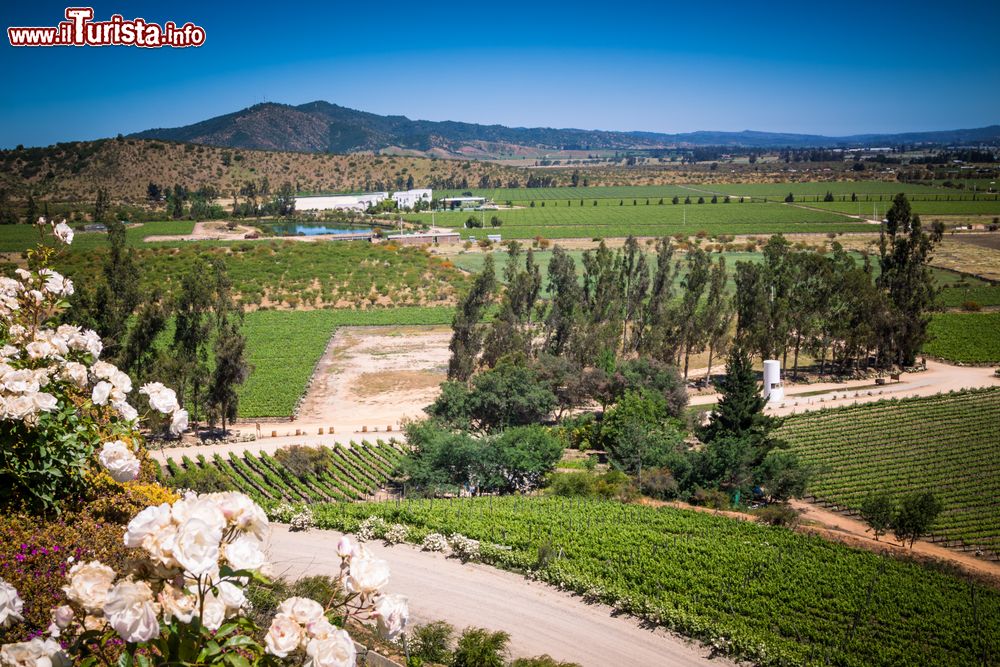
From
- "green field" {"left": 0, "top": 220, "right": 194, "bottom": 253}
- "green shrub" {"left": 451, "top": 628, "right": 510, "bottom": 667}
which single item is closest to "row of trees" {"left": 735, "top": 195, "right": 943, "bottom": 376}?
"green shrub" {"left": 451, "top": 628, "right": 510, "bottom": 667}

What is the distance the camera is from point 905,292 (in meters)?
50.5

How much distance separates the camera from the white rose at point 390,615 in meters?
3.64

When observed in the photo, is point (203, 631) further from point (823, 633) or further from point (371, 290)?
point (371, 290)

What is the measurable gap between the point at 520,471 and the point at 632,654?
13.5 m

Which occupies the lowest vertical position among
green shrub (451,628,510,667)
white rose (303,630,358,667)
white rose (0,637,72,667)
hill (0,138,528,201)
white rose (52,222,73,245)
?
green shrub (451,628,510,667)

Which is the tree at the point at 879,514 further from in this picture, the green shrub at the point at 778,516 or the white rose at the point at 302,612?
the white rose at the point at 302,612

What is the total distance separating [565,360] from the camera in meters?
40.5

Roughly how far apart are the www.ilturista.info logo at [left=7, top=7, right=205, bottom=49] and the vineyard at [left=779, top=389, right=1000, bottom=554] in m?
27.6

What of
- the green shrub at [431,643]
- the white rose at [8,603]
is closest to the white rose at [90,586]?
the white rose at [8,603]

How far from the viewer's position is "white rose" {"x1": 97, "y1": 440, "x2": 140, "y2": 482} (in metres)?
4.46

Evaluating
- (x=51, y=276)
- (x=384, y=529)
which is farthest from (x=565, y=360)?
(x=51, y=276)

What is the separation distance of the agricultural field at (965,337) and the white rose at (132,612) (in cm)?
5810

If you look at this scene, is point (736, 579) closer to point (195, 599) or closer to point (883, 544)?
point (883, 544)

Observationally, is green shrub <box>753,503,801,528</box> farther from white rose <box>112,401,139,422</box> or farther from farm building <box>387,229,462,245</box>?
farm building <box>387,229,462,245</box>
